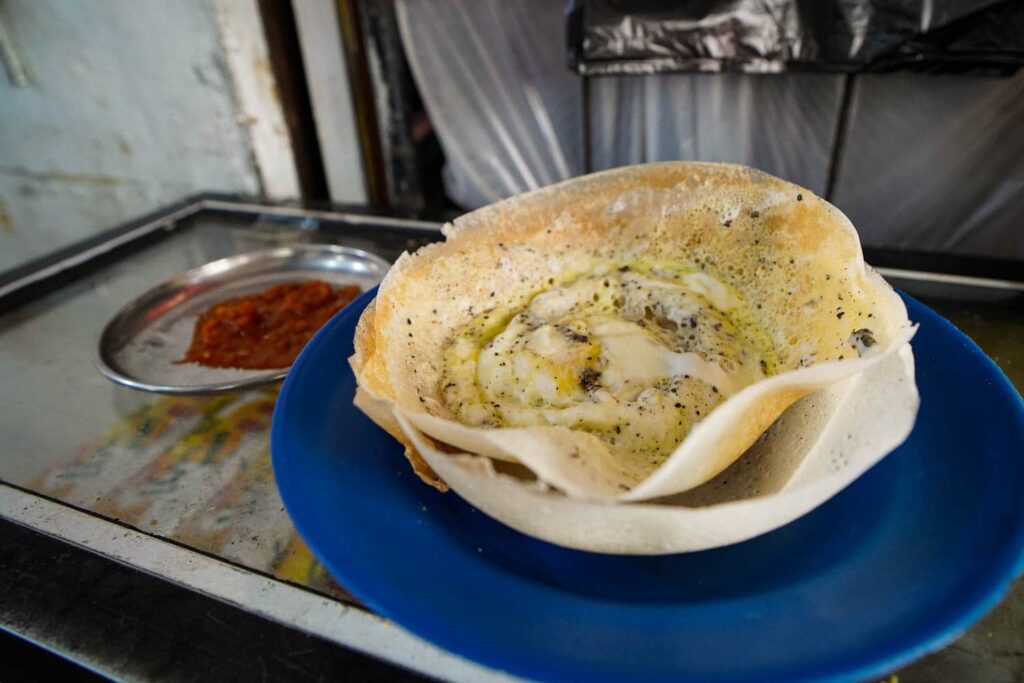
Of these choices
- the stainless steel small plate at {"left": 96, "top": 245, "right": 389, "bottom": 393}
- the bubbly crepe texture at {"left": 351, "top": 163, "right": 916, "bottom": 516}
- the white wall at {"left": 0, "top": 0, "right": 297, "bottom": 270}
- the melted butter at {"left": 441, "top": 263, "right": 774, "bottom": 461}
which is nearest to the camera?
the bubbly crepe texture at {"left": 351, "top": 163, "right": 916, "bottom": 516}

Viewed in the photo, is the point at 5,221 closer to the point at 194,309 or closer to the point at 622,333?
the point at 194,309

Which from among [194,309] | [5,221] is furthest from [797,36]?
[5,221]

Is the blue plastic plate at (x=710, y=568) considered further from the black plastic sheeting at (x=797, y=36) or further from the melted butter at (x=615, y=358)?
the black plastic sheeting at (x=797, y=36)

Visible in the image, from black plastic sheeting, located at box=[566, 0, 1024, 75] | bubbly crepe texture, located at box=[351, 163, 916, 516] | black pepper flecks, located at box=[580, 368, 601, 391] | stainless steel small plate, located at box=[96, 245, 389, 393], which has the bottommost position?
stainless steel small plate, located at box=[96, 245, 389, 393]

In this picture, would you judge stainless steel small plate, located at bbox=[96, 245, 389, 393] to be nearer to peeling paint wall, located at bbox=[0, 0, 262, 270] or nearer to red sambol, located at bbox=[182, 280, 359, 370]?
red sambol, located at bbox=[182, 280, 359, 370]

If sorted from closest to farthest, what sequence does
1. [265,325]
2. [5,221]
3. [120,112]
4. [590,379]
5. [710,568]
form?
[710,568], [590,379], [265,325], [120,112], [5,221]

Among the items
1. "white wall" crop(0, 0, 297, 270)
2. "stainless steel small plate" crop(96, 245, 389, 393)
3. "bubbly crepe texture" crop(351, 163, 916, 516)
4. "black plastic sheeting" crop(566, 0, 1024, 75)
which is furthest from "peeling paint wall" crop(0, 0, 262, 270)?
"bubbly crepe texture" crop(351, 163, 916, 516)
